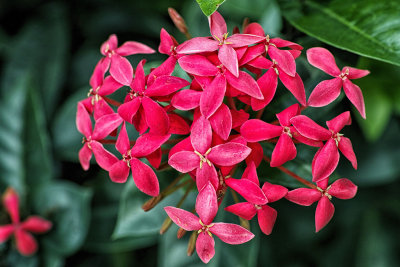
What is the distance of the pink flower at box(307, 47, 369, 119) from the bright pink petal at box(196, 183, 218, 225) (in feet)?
0.59

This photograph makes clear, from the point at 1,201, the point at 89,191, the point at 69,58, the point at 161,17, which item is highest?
the point at 161,17

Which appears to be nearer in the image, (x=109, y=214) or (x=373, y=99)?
(x=373, y=99)

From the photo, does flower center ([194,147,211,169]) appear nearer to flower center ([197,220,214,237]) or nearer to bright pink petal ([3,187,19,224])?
flower center ([197,220,214,237])

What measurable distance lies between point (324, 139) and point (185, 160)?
19cm

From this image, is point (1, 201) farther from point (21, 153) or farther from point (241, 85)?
point (241, 85)

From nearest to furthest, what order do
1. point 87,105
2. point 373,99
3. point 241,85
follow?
1. point 241,85
2. point 87,105
3. point 373,99

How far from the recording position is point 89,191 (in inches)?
39.3

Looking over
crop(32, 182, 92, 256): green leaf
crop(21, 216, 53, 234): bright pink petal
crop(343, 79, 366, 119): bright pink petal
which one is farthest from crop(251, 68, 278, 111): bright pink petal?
crop(21, 216, 53, 234): bright pink petal

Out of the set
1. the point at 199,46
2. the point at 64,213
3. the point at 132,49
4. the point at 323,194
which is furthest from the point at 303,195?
the point at 64,213

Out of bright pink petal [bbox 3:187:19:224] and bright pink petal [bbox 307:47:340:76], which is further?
bright pink petal [bbox 3:187:19:224]

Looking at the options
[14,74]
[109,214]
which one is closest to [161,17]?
[14,74]

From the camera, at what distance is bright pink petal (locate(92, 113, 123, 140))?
650mm

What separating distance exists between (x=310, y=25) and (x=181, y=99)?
11.2 inches

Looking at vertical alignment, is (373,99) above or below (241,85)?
below
